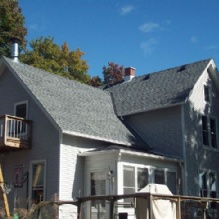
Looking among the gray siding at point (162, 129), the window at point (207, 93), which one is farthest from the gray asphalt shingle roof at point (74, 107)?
the window at point (207, 93)

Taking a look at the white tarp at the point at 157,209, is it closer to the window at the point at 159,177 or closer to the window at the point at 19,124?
the window at the point at 159,177

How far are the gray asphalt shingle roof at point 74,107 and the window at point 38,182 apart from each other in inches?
86.7

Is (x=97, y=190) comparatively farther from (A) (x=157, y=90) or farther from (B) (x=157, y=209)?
(A) (x=157, y=90)

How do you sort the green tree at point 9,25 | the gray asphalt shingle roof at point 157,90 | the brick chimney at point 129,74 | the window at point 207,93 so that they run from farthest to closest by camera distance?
the green tree at point 9,25, the brick chimney at point 129,74, the window at point 207,93, the gray asphalt shingle roof at point 157,90

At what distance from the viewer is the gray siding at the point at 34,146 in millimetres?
17984

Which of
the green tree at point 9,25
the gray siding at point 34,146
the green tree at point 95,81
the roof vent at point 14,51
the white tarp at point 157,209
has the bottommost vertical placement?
the white tarp at point 157,209

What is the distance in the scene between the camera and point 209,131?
23.4 meters

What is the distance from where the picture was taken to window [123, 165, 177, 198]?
18281 mm

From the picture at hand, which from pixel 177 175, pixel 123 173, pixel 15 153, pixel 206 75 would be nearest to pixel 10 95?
pixel 15 153

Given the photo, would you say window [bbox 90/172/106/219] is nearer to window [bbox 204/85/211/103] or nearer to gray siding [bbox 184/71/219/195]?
gray siding [bbox 184/71/219/195]

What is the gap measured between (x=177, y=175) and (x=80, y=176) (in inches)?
196

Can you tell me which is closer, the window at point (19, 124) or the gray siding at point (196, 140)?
the window at point (19, 124)

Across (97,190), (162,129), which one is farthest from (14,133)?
(162,129)

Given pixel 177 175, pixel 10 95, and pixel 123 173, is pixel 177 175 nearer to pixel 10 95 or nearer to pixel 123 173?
pixel 123 173
